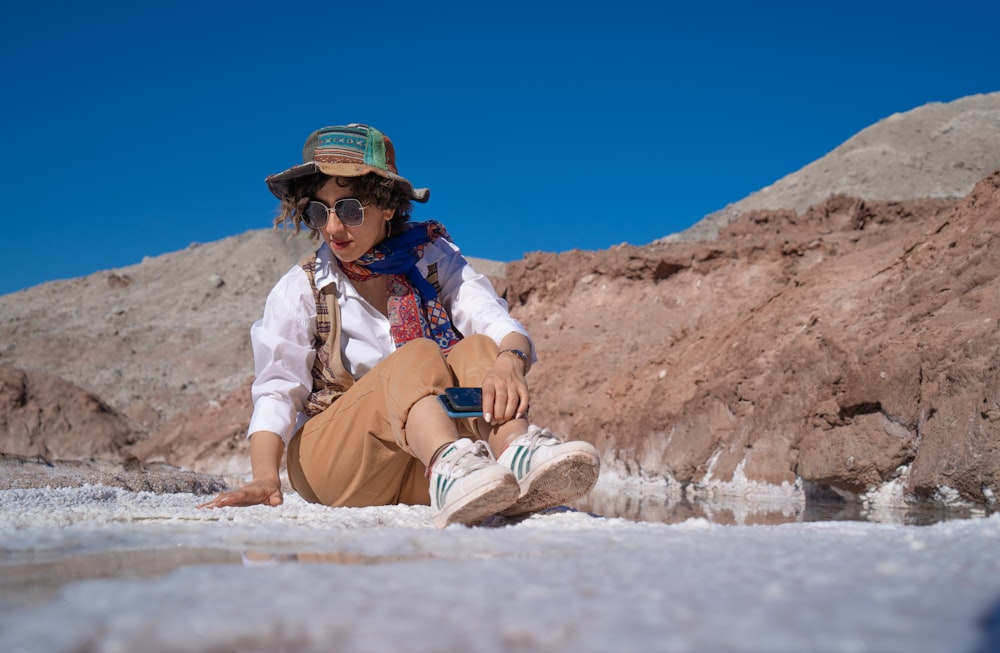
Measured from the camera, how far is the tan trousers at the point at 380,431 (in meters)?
2.28

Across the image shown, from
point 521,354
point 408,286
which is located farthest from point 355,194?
point 521,354

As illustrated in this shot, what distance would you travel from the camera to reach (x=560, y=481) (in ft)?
Answer: 6.96

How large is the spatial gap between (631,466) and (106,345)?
2939 centimetres

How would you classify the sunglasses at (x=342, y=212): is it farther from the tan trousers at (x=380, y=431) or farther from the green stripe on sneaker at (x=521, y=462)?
the green stripe on sneaker at (x=521, y=462)

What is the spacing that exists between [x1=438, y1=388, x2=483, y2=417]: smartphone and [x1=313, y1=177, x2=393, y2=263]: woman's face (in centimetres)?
72

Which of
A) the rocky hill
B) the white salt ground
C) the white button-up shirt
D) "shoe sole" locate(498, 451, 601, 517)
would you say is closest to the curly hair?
the white button-up shirt

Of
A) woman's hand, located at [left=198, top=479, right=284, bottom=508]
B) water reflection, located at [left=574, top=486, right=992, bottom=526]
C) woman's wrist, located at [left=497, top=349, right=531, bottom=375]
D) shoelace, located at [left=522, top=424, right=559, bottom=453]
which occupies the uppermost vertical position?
woman's wrist, located at [left=497, top=349, right=531, bottom=375]

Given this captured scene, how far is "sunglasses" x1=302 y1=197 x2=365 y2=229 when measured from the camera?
2637mm

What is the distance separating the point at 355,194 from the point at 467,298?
0.53 metres

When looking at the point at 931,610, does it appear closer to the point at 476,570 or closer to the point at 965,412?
the point at 476,570

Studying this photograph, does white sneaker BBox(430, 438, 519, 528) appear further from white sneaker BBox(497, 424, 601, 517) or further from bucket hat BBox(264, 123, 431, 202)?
bucket hat BBox(264, 123, 431, 202)

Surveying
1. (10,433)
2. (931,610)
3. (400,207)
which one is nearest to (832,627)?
(931,610)

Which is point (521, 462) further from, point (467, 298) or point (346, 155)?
point (346, 155)

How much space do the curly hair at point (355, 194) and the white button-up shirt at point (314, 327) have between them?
0.16 meters
